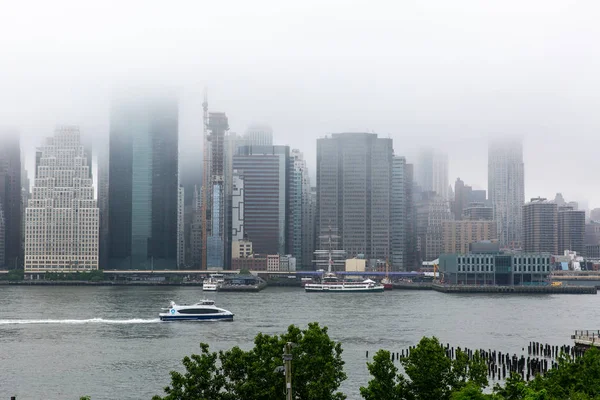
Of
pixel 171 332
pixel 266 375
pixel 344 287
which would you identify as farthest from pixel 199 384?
pixel 344 287

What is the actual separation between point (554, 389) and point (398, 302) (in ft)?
338

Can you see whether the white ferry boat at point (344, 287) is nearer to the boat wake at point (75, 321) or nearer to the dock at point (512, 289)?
the dock at point (512, 289)

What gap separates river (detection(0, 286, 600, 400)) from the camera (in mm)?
55781

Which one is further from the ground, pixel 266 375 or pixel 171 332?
pixel 266 375

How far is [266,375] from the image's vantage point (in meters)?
34.8

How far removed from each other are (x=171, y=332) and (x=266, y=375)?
51.3 metres

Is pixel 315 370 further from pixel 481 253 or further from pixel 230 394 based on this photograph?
pixel 481 253

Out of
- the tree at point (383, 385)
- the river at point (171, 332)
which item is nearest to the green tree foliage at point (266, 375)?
the tree at point (383, 385)

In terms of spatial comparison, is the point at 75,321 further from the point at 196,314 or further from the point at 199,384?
the point at 199,384

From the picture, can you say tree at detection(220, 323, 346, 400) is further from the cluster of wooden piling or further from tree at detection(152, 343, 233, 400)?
the cluster of wooden piling

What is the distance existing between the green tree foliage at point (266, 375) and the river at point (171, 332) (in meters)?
16.0

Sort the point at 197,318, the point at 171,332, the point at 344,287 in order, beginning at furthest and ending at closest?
the point at 344,287 < the point at 197,318 < the point at 171,332

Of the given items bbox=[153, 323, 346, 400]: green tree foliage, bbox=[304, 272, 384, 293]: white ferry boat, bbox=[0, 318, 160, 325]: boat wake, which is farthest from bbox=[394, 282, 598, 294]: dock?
bbox=[153, 323, 346, 400]: green tree foliage

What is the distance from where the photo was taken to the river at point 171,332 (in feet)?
183
